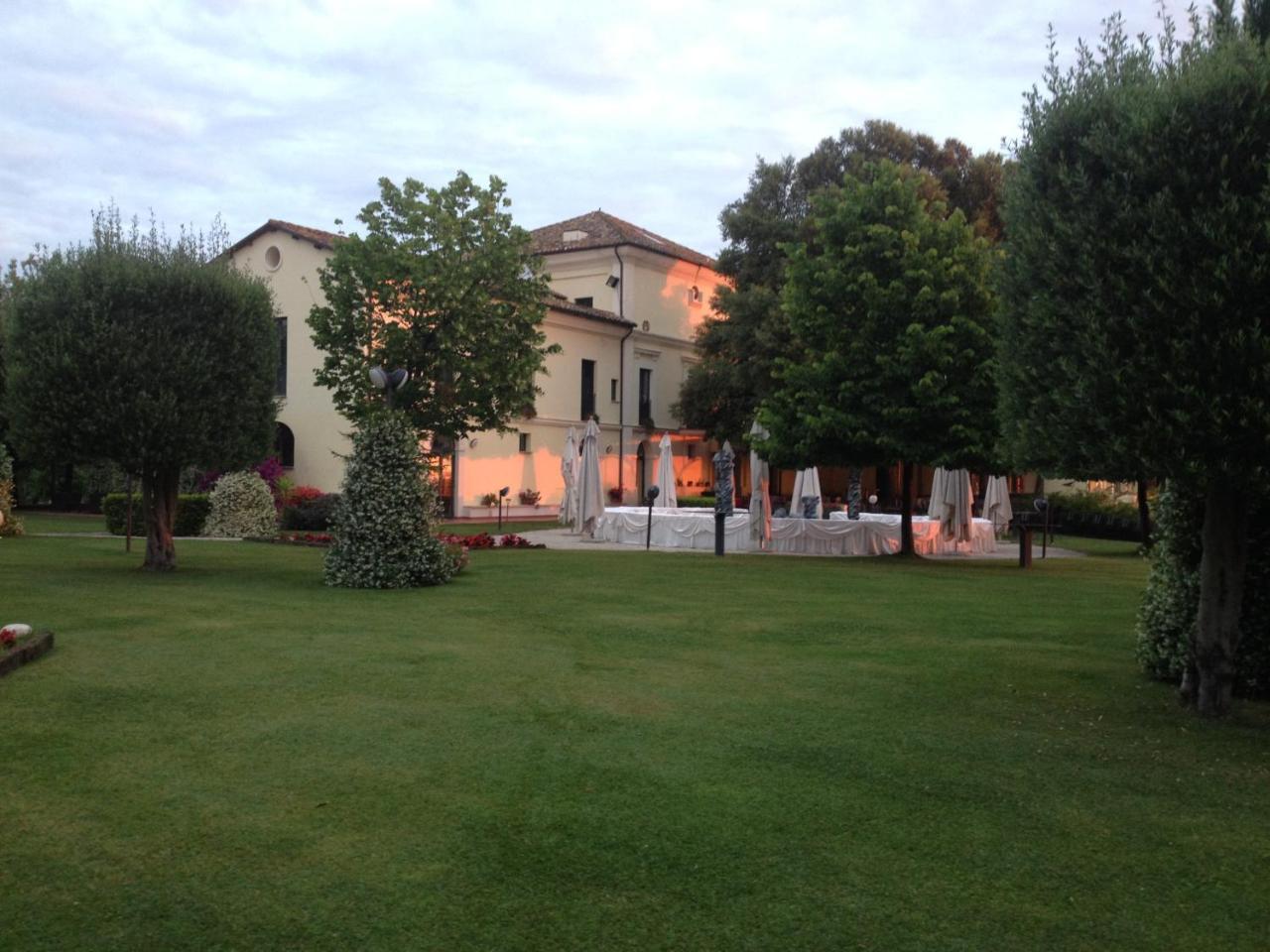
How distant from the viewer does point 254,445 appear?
15617mm

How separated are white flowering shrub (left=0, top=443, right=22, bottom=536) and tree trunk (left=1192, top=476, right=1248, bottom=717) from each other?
23.3 meters

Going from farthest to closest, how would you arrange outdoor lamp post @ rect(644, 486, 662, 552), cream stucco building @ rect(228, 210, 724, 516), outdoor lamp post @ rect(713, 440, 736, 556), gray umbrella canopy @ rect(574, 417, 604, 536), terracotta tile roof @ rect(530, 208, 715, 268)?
terracotta tile roof @ rect(530, 208, 715, 268), cream stucco building @ rect(228, 210, 724, 516), gray umbrella canopy @ rect(574, 417, 604, 536), outdoor lamp post @ rect(644, 486, 662, 552), outdoor lamp post @ rect(713, 440, 736, 556)

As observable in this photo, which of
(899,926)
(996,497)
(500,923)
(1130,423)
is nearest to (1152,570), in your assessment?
(1130,423)

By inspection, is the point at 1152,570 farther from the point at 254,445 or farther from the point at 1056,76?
the point at 254,445

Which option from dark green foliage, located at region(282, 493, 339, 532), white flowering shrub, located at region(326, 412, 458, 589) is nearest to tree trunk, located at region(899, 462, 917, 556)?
white flowering shrub, located at region(326, 412, 458, 589)

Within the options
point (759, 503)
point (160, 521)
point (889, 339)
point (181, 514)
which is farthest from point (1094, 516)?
point (160, 521)

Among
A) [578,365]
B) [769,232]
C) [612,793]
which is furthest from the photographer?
[578,365]

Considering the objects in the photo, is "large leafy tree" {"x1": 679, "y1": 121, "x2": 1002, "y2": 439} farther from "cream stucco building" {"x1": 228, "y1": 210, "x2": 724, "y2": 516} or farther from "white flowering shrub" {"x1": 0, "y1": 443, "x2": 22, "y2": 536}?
"white flowering shrub" {"x1": 0, "y1": 443, "x2": 22, "y2": 536}

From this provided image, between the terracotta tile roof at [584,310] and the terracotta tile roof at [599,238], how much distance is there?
2774 millimetres

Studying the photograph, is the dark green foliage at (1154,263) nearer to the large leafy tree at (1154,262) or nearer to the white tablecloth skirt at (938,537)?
the large leafy tree at (1154,262)

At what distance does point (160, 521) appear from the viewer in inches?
621

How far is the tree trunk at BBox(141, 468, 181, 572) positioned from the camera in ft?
51.1

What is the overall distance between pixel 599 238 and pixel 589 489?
22.0 metres

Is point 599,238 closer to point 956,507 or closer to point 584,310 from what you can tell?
point 584,310
